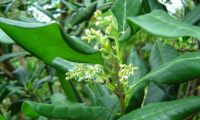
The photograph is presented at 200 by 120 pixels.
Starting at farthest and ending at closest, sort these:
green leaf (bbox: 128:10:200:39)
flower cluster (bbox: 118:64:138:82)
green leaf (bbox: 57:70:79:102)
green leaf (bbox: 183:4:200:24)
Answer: green leaf (bbox: 57:70:79:102), green leaf (bbox: 183:4:200:24), flower cluster (bbox: 118:64:138:82), green leaf (bbox: 128:10:200:39)

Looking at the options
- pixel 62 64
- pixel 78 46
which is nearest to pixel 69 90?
pixel 62 64

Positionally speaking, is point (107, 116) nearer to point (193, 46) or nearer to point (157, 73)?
point (157, 73)

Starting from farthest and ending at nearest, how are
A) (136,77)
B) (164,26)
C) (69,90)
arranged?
(69,90)
(136,77)
(164,26)

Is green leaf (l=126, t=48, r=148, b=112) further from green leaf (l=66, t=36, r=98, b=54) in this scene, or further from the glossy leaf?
green leaf (l=66, t=36, r=98, b=54)

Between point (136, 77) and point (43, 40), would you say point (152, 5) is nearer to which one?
point (136, 77)

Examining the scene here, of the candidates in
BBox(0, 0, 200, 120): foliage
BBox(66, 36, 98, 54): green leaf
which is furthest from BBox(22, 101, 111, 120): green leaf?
BBox(66, 36, 98, 54): green leaf

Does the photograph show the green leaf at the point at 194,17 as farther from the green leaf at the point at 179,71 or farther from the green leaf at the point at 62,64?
the green leaf at the point at 62,64

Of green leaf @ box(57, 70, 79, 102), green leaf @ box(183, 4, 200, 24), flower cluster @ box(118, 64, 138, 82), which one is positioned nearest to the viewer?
flower cluster @ box(118, 64, 138, 82)
